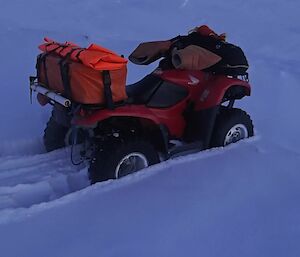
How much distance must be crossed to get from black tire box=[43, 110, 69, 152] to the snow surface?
0.09 meters

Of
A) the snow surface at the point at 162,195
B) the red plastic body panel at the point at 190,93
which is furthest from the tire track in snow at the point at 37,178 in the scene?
the red plastic body panel at the point at 190,93

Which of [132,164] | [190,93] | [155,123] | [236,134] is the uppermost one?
[190,93]

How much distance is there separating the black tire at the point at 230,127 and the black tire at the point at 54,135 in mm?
1268

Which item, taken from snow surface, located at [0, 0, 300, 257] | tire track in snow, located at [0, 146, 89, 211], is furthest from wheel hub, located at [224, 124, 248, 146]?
tire track in snow, located at [0, 146, 89, 211]

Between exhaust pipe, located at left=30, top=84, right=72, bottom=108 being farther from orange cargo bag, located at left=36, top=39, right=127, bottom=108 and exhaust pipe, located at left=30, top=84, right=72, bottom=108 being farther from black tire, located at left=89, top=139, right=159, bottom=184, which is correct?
black tire, located at left=89, top=139, right=159, bottom=184

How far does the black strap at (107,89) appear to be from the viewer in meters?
2.99

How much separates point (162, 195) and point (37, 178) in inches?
40.4

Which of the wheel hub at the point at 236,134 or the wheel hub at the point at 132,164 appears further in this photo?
the wheel hub at the point at 236,134

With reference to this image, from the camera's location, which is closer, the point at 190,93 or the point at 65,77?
the point at 65,77

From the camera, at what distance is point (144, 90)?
3641mm

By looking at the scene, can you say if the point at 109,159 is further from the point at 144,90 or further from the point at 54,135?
the point at 54,135

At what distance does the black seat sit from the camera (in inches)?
140

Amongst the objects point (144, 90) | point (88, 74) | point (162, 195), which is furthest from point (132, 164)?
point (88, 74)

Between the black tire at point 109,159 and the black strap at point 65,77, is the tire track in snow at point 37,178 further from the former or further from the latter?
the black strap at point 65,77
